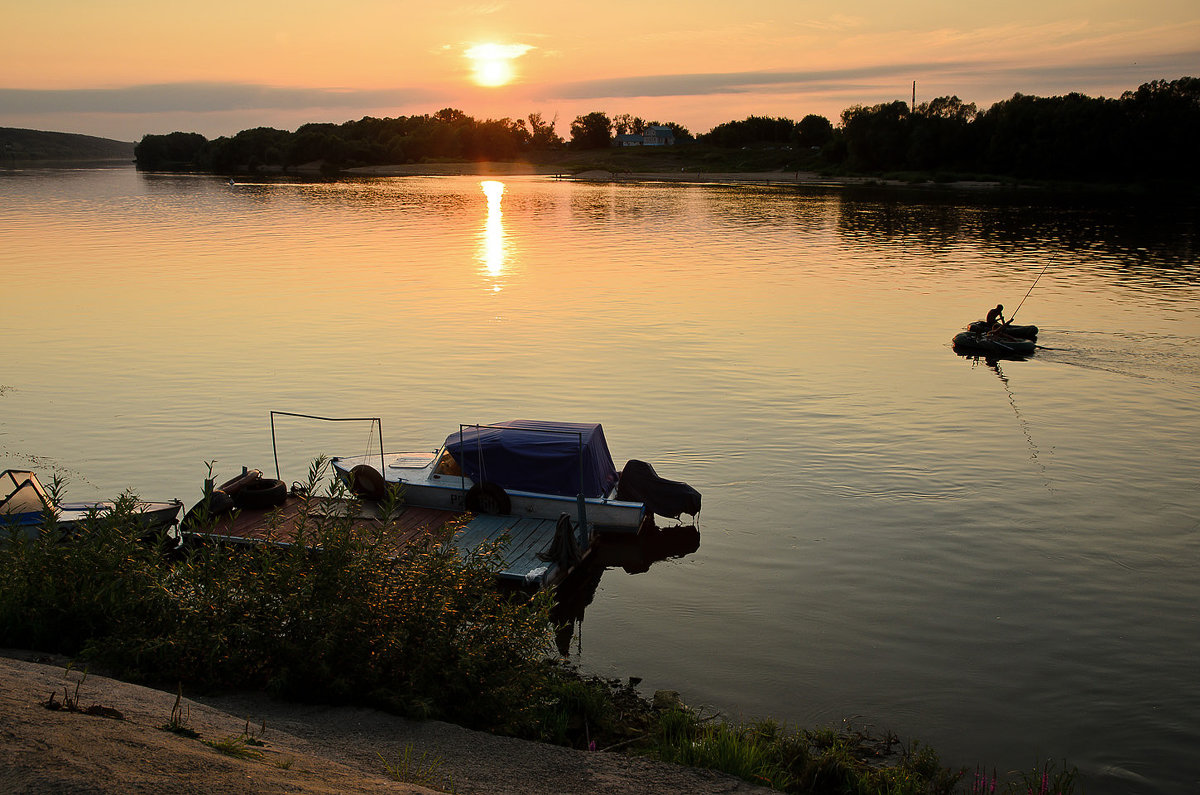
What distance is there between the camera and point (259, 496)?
23.9 metres

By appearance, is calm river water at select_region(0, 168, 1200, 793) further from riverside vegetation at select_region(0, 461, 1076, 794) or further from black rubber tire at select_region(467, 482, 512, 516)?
black rubber tire at select_region(467, 482, 512, 516)

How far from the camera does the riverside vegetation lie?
42.5 ft

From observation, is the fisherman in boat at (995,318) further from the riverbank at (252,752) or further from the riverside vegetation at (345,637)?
the riverbank at (252,752)

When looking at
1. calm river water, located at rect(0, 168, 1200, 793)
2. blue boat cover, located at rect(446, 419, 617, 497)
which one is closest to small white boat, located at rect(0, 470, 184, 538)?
calm river water, located at rect(0, 168, 1200, 793)

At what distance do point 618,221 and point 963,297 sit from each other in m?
57.3

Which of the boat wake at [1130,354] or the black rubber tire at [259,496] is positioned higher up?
the black rubber tire at [259,496]

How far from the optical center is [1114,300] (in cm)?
5959

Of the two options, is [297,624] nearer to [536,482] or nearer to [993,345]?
[536,482]

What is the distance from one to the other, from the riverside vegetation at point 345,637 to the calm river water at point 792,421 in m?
2.89

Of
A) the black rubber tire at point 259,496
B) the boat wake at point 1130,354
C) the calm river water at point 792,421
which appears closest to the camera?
the calm river water at point 792,421

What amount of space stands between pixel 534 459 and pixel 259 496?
23.9 feet

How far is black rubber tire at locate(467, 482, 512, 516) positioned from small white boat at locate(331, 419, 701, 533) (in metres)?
0.03

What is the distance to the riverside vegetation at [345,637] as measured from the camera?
12969mm

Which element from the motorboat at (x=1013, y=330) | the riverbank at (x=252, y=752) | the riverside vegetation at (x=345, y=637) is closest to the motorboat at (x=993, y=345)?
the motorboat at (x=1013, y=330)
